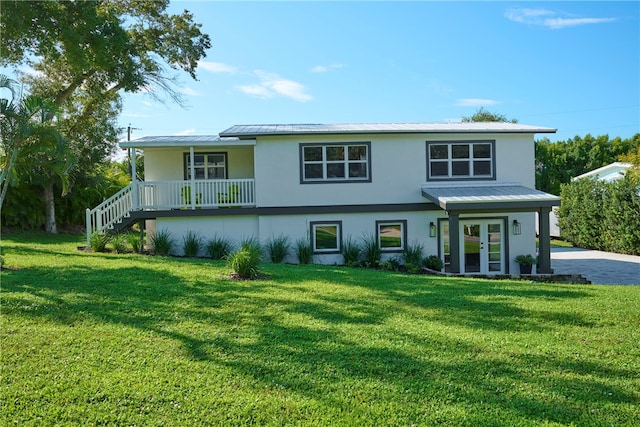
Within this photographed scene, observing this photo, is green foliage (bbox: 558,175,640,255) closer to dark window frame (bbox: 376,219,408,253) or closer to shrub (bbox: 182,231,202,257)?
dark window frame (bbox: 376,219,408,253)

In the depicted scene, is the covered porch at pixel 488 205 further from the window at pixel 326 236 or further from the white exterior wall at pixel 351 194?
the window at pixel 326 236

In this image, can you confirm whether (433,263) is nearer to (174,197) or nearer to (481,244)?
(481,244)

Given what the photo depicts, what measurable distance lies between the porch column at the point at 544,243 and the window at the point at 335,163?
585 centimetres

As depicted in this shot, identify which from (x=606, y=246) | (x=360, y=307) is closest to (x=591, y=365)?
(x=360, y=307)

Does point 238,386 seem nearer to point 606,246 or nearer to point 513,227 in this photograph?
point 513,227

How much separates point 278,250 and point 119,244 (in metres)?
4.96

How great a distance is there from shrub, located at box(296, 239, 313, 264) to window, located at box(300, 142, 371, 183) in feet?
7.30

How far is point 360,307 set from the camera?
8312 mm

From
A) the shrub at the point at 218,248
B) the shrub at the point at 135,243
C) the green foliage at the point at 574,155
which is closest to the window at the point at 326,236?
the shrub at the point at 218,248

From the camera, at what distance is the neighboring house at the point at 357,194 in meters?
16.5

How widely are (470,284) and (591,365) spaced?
5.43 meters

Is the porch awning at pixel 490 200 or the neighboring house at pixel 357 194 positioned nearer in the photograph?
the porch awning at pixel 490 200

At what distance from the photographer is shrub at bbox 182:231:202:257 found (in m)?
16.0

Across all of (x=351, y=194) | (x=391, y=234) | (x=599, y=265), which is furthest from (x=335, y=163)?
(x=599, y=265)
